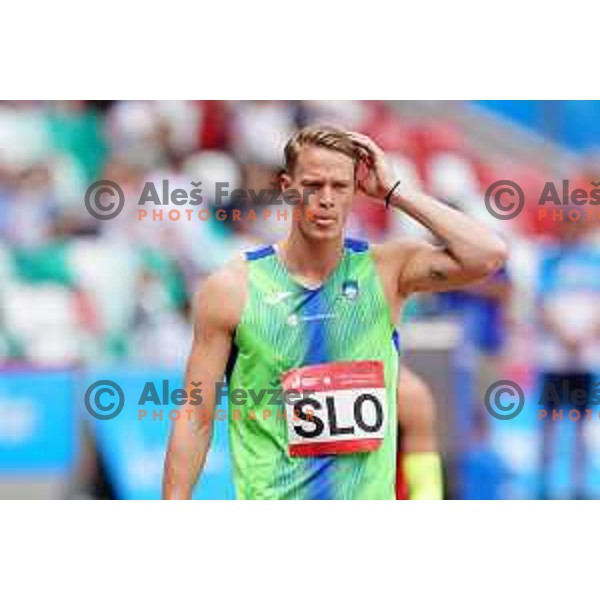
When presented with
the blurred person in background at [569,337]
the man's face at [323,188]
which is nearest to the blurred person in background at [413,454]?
the man's face at [323,188]

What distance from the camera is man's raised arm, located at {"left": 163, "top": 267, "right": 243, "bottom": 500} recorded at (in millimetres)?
5289

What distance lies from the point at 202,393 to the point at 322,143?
105 centimetres

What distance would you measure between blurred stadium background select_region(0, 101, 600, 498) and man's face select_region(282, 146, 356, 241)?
1.61 meters

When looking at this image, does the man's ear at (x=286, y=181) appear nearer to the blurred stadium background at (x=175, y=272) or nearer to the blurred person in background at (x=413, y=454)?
the blurred person in background at (x=413, y=454)

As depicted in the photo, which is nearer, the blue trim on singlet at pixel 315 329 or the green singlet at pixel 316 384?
the green singlet at pixel 316 384

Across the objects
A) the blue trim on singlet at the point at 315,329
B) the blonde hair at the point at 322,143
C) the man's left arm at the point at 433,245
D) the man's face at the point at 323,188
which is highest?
the blonde hair at the point at 322,143

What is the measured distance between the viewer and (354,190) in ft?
18.2

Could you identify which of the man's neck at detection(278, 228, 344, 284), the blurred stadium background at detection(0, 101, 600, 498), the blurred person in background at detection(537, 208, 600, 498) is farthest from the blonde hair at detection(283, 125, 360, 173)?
the blurred person in background at detection(537, 208, 600, 498)

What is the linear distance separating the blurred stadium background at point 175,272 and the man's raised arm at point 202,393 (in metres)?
1.82

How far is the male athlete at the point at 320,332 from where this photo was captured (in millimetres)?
5328

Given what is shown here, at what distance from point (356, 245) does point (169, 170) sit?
1.95 meters

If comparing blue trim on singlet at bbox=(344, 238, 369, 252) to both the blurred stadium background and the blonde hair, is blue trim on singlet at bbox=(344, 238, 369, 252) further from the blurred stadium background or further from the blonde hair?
the blurred stadium background

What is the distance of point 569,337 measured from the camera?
25.8 feet
